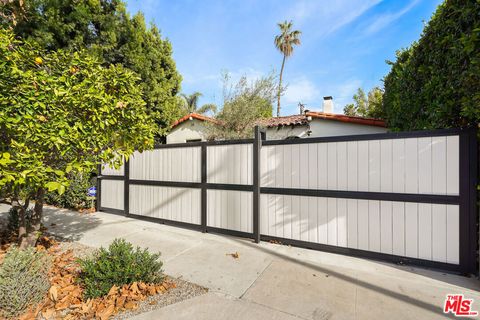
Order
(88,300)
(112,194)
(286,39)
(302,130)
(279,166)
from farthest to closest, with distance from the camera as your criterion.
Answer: (286,39) → (302,130) → (112,194) → (279,166) → (88,300)

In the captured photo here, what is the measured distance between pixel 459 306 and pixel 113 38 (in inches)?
464

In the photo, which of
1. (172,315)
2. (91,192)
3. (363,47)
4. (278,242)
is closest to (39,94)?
(172,315)

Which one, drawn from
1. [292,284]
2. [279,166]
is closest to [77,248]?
[292,284]

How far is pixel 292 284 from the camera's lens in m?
2.95

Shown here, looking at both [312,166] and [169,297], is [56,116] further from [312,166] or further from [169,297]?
[312,166]

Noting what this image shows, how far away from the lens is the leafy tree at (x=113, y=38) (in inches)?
317

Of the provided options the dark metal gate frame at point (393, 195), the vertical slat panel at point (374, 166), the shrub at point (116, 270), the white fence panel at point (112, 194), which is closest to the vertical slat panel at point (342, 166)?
the dark metal gate frame at point (393, 195)

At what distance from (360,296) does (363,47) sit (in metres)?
7.88

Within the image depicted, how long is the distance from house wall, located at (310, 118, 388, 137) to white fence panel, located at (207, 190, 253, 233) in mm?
4993

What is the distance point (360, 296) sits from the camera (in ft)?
8.81

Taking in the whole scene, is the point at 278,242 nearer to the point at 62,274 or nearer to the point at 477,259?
the point at 477,259

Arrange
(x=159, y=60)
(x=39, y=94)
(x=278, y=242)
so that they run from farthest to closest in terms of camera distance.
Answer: (x=159, y=60) < (x=278, y=242) < (x=39, y=94)

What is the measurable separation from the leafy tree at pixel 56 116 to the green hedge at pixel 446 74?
14.5ft

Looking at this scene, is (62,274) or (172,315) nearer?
(172,315)
